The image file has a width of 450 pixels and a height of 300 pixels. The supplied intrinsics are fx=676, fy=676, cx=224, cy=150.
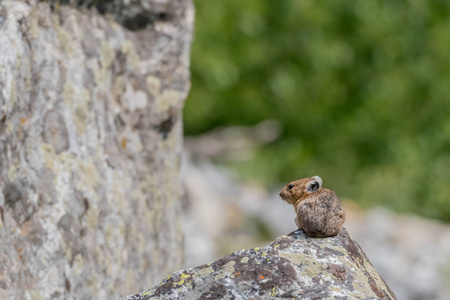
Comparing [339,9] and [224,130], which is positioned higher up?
[339,9]

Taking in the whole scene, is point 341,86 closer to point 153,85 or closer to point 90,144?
point 153,85

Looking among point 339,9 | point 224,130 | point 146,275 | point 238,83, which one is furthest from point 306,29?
point 146,275

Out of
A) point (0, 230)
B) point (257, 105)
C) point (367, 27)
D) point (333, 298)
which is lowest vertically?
point (333, 298)

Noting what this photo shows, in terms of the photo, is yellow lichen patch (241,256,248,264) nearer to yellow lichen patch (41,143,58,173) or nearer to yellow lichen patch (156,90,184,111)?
yellow lichen patch (41,143,58,173)

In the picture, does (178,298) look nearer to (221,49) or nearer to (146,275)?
(146,275)

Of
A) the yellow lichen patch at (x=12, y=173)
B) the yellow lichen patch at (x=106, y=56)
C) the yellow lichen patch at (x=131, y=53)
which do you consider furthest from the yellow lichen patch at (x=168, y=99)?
the yellow lichen patch at (x=12, y=173)
